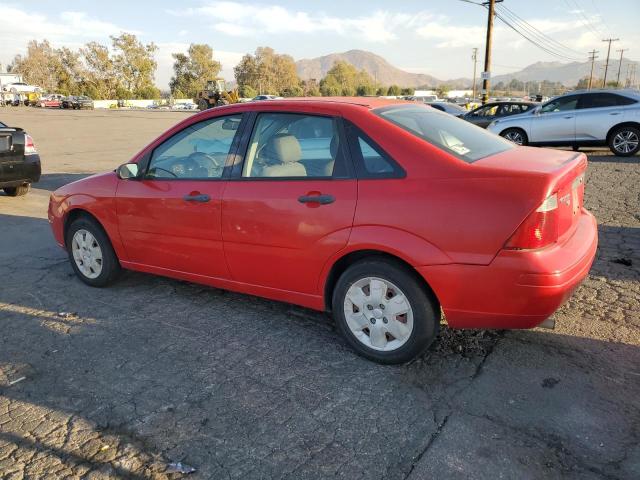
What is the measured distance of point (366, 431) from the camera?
2684 millimetres

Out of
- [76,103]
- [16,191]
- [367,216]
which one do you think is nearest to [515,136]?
[16,191]

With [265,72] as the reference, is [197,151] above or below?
below

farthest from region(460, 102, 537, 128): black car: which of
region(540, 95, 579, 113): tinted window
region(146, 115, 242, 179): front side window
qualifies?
region(146, 115, 242, 179): front side window

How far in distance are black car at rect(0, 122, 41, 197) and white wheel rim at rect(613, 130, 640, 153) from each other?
41.0 ft

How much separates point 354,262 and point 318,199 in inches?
18.3

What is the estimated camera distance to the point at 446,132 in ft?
11.7

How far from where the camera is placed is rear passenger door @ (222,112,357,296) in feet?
10.9

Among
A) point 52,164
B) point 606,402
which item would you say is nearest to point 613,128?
point 606,402

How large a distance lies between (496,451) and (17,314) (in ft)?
12.6

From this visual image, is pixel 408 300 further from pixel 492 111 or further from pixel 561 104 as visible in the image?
pixel 492 111

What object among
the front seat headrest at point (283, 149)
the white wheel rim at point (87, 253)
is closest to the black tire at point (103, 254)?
the white wheel rim at point (87, 253)

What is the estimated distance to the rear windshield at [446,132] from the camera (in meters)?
3.29

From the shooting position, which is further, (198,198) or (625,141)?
(625,141)

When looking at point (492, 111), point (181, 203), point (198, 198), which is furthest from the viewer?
point (492, 111)
